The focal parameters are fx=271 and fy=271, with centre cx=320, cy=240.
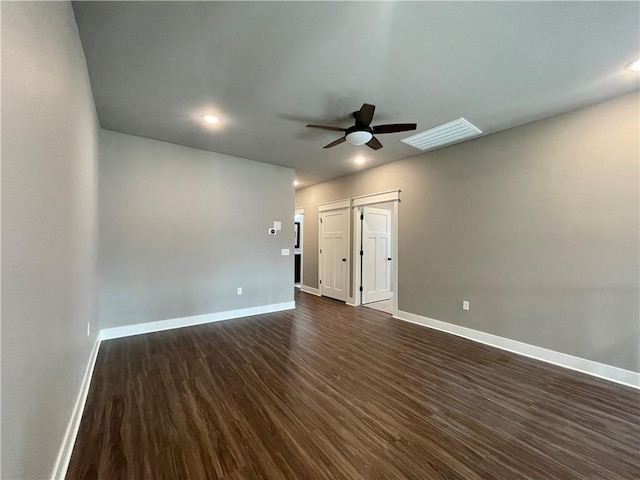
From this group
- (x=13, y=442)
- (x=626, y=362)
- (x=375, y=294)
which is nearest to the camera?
(x=13, y=442)

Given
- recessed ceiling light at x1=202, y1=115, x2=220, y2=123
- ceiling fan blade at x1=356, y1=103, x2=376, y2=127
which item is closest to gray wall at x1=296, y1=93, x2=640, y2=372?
ceiling fan blade at x1=356, y1=103, x2=376, y2=127

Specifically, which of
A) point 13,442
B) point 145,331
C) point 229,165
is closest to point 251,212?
point 229,165

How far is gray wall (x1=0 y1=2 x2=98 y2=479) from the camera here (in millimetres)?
870

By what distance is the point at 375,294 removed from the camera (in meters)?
5.82

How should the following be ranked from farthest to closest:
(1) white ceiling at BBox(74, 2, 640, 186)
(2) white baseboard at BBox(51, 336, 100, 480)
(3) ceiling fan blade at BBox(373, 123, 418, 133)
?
(3) ceiling fan blade at BBox(373, 123, 418, 133), (1) white ceiling at BBox(74, 2, 640, 186), (2) white baseboard at BBox(51, 336, 100, 480)

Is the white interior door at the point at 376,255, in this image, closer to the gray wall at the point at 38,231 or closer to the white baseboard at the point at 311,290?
the white baseboard at the point at 311,290

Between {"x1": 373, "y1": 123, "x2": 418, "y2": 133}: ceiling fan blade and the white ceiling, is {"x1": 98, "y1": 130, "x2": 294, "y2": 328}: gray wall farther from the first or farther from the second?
{"x1": 373, "y1": 123, "x2": 418, "y2": 133}: ceiling fan blade

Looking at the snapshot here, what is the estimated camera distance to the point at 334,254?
5.97m

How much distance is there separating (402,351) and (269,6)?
3.44 metres

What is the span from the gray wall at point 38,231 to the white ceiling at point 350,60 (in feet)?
1.75

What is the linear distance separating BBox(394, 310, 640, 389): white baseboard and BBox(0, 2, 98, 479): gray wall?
412 centimetres

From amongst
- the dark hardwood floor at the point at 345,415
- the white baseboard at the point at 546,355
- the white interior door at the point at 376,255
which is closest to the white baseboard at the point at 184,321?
the dark hardwood floor at the point at 345,415

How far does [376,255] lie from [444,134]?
9.25 feet

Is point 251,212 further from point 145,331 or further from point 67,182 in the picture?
point 67,182
